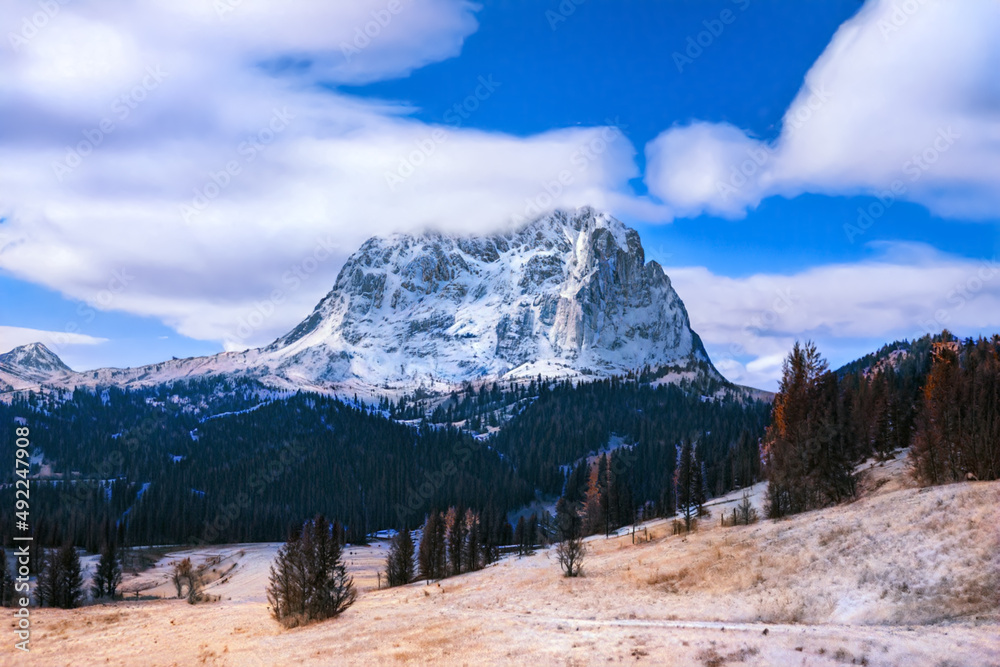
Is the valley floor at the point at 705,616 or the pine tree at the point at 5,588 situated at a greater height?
the valley floor at the point at 705,616

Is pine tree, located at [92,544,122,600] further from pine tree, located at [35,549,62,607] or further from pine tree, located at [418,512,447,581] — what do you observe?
pine tree, located at [418,512,447,581]

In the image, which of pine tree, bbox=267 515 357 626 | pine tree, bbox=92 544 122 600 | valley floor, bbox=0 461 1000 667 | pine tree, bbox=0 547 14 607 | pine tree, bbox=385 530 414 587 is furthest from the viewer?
pine tree, bbox=92 544 122 600

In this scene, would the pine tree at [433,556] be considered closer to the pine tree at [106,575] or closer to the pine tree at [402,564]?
the pine tree at [402,564]

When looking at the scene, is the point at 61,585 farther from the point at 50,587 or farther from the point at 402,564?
the point at 402,564

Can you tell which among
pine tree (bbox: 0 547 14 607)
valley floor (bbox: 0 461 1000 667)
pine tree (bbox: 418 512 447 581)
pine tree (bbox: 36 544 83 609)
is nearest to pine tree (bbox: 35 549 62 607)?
pine tree (bbox: 36 544 83 609)

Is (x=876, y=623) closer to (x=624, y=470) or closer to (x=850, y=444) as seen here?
(x=850, y=444)

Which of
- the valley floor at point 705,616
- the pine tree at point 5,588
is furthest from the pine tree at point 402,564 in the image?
the pine tree at point 5,588

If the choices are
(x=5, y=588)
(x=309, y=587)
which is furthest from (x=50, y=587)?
(x=309, y=587)

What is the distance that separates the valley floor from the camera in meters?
25.7

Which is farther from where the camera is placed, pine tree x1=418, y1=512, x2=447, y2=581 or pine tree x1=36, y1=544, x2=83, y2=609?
pine tree x1=418, y1=512, x2=447, y2=581

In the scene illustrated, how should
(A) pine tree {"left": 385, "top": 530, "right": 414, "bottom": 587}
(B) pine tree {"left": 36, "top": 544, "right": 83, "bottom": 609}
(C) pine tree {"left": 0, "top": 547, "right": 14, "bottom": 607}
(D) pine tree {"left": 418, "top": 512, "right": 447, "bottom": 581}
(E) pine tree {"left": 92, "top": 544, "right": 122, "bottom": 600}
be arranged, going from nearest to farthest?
(C) pine tree {"left": 0, "top": 547, "right": 14, "bottom": 607}
(B) pine tree {"left": 36, "top": 544, "right": 83, "bottom": 609}
(A) pine tree {"left": 385, "top": 530, "right": 414, "bottom": 587}
(D) pine tree {"left": 418, "top": 512, "right": 447, "bottom": 581}
(E) pine tree {"left": 92, "top": 544, "right": 122, "bottom": 600}

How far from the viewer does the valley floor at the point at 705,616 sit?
2570 centimetres

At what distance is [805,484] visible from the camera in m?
71.4

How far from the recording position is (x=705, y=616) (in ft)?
117
